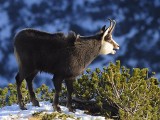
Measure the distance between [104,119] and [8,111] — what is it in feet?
7.95

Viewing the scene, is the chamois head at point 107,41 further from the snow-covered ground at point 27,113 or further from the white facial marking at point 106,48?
the snow-covered ground at point 27,113

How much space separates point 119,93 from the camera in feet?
40.4

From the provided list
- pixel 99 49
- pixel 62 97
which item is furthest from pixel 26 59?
pixel 62 97

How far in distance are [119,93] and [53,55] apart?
2.53 m

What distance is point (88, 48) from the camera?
11156mm

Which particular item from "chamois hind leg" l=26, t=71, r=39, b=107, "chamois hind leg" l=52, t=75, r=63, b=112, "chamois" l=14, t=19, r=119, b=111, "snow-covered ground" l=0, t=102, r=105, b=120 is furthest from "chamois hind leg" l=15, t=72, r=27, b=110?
"chamois hind leg" l=52, t=75, r=63, b=112

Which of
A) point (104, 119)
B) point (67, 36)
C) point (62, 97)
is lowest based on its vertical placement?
point (104, 119)

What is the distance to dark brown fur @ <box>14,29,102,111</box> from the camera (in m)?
10.8

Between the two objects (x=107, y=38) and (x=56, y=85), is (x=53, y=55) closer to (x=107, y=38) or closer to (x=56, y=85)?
(x=56, y=85)

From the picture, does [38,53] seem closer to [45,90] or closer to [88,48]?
[88,48]

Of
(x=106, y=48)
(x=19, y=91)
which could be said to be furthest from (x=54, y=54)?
(x=106, y=48)

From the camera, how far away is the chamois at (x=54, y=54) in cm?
1077

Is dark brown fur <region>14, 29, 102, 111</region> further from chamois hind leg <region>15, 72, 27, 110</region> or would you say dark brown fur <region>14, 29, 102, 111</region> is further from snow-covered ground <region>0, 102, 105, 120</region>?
snow-covered ground <region>0, 102, 105, 120</region>

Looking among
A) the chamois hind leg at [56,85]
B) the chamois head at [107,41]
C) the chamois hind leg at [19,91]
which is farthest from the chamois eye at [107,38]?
the chamois hind leg at [19,91]
